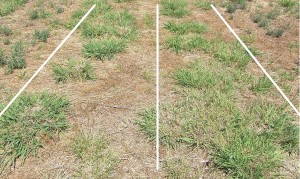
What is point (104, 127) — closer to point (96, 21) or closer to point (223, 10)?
point (96, 21)

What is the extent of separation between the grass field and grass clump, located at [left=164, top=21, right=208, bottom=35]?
0.03 metres

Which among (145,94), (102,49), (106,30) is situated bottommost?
(145,94)

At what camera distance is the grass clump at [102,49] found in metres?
6.84

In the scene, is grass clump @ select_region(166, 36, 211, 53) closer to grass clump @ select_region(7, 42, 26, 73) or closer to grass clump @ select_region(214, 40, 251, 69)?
grass clump @ select_region(214, 40, 251, 69)

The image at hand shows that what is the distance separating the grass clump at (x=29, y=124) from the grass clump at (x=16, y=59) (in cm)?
115

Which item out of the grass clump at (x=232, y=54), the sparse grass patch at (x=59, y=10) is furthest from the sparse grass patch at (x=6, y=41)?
the grass clump at (x=232, y=54)

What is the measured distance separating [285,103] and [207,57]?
197 centimetres

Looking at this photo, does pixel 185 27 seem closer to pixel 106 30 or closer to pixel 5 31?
pixel 106 30

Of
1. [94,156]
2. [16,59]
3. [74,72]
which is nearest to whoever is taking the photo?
[94,156]

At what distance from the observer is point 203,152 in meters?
4.54

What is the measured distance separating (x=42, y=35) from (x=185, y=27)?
332 cm

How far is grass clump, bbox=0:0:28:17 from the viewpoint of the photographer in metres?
8.80

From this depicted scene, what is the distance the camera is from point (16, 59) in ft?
21.2

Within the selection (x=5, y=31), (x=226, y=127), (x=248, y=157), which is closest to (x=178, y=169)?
(x=248, y=157)
